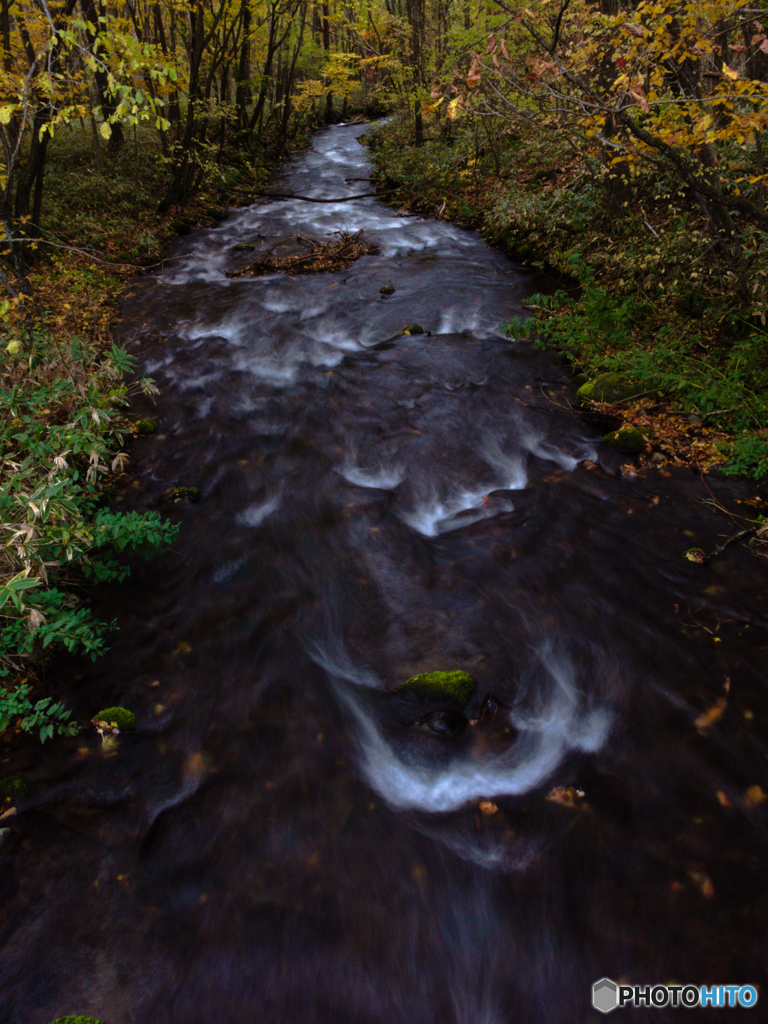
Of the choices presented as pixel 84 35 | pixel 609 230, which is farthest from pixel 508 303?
pixel 84 35

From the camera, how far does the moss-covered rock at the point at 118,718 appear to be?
131 inches

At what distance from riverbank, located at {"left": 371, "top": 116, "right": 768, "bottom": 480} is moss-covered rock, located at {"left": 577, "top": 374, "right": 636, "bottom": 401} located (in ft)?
0.19

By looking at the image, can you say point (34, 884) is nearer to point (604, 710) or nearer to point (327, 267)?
point (604, 710)

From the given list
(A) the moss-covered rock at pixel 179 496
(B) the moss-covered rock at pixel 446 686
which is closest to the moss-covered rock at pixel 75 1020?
(B) the moss-covered rock at pixel 446 686

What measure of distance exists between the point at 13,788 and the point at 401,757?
2.34 metres

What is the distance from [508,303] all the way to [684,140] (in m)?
4.49

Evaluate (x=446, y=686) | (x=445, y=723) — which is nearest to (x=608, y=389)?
(x=446, y=686)

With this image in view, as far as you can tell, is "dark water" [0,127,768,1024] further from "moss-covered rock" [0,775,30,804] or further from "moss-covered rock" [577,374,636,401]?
"moss-covered rock" [577,374,636,401]

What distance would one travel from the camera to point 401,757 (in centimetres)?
333

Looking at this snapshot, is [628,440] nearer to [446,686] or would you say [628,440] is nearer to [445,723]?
[446,686]

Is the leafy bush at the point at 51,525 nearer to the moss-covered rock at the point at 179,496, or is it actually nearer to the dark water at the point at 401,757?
the dark water at the point at 401,757

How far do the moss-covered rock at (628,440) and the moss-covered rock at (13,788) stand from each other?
576 centimetres

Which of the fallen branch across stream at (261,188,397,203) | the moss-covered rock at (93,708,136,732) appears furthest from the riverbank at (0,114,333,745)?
the fallen branch across stream at (261,188,397,203)

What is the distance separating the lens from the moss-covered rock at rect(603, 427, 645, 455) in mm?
5340
